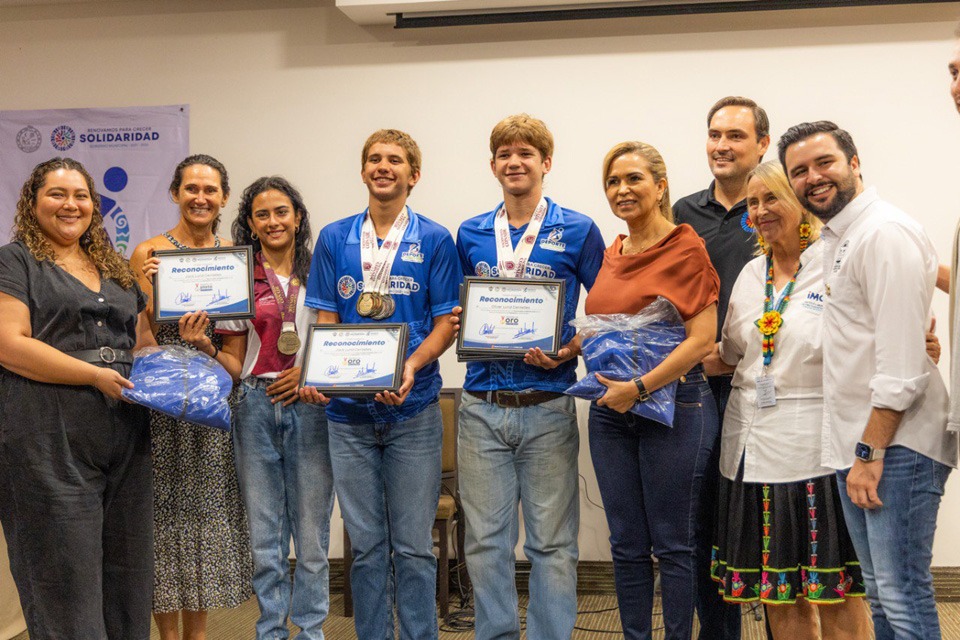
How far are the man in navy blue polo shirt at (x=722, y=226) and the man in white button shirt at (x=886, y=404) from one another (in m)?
0.66

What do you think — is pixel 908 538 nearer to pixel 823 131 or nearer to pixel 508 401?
pixel 823 131

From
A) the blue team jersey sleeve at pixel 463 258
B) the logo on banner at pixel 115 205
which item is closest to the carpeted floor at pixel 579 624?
the blue team jersey sleeve at pixel 463 258

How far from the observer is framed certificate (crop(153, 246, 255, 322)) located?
9.98 ft

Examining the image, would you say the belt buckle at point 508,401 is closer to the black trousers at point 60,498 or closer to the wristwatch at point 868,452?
the wristwatch at point 868,452

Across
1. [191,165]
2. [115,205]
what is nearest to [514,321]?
[191,165]

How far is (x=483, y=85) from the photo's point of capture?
4910 millimetres

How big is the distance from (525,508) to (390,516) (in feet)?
1.45

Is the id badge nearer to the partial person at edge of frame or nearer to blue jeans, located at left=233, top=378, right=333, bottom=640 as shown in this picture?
blue jeans, located at left=233, top=378, right=333, bottom=640

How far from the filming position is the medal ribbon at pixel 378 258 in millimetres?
2963

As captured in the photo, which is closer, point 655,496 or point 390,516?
point 655,496

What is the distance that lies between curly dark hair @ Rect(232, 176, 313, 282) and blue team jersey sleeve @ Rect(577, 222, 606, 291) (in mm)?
1022

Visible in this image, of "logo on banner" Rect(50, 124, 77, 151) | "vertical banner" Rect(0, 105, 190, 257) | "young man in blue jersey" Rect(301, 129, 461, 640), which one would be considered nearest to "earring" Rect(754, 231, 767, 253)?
"young man in blue jersey" Rect(301, 129, 461, 640)

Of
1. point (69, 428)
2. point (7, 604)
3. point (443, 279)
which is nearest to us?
point (69, 428)

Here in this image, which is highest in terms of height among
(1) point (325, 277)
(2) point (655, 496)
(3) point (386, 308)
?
→ (1) point (325, 277)
